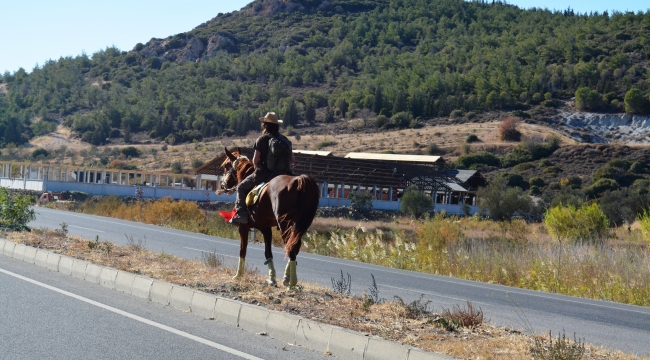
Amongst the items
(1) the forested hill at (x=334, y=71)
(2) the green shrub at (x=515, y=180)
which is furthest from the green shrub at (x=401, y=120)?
(2) the green shrub at (x=515, y=180)

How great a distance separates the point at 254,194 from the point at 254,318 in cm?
239

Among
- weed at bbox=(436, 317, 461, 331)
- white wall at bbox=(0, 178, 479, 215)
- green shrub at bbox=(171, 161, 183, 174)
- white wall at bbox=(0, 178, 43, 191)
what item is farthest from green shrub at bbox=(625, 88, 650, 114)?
weed at bbox=(436, 317, 461, 331)

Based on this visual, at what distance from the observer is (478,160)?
8388cm

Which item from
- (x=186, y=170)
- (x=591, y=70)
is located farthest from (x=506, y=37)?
(x=186, y=170)

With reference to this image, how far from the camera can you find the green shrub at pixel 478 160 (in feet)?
273

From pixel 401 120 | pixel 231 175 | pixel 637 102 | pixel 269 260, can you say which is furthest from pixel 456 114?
pixel 269 260

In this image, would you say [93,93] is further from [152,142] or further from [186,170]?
[186,170]

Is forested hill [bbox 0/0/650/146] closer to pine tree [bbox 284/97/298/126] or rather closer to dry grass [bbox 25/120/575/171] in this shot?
pine tree [bbox 284/97/298/126]

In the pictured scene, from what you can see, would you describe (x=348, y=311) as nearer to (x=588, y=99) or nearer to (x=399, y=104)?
(x=588, y=99)

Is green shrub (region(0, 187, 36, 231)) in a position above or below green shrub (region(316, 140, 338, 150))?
below

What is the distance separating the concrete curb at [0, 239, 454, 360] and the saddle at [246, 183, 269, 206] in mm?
1566

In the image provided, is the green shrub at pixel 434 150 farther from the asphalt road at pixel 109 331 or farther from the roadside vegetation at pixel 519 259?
the asphalt road at pixel 109 331

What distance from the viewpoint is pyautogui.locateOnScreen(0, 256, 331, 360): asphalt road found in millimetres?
7297

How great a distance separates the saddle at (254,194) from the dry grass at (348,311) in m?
1.18
